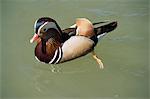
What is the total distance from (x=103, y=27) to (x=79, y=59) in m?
0.19

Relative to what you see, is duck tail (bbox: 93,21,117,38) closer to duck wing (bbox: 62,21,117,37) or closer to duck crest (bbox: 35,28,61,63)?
duck wing (bbox: 62,21,117,37)

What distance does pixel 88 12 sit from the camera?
4.60 feet

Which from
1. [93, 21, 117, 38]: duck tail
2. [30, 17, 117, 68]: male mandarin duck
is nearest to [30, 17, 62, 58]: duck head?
[30, 17, 117, 68]: male mandarin duck

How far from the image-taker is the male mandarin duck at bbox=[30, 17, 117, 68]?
4.29 feet

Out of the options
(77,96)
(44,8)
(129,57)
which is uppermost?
(44,8)

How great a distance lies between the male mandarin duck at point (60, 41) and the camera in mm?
1309

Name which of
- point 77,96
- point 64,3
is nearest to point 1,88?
point 77,96

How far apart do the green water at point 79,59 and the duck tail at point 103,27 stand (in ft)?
0.08

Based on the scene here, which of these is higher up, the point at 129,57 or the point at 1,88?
the point at 129,57

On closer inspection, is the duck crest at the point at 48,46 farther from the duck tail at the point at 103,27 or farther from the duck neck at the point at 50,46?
the duck tail at the point at 103,27

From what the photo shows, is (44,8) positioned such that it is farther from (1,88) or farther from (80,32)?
(1,88)

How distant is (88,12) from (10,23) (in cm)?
37

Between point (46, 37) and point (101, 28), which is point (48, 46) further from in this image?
point (101, 28)

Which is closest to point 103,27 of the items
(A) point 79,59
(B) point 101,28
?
(B) point 101,28
